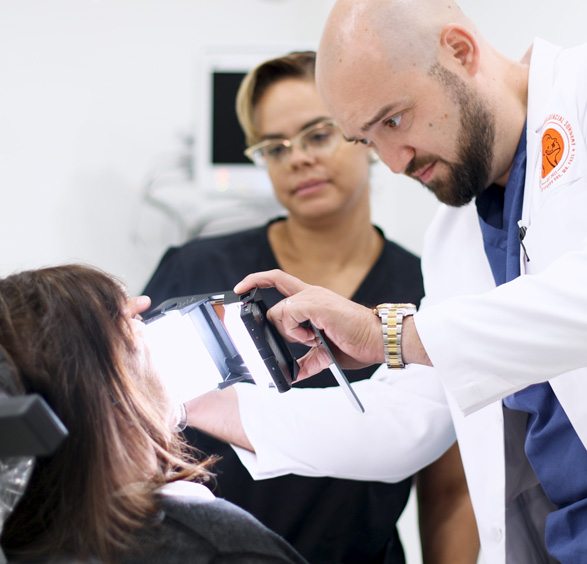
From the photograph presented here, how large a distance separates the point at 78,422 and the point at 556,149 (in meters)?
0.83

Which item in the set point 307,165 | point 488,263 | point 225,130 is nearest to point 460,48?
point 488,263

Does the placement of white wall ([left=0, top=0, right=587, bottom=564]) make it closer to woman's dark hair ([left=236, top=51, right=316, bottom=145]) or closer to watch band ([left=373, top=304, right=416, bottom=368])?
woman's dark hair ([left=236, top=51, right=316, bottom=145])

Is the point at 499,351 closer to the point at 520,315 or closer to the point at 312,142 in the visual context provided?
the point at 520,315

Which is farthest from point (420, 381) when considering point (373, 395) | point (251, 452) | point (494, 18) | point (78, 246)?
point (78, 246)

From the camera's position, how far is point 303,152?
2049 millimetres

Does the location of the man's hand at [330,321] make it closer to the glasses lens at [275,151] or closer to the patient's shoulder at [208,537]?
the patient's shoulder at [208,537]

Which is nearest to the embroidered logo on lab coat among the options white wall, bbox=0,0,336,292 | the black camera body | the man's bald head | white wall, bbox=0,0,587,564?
the man's bald head

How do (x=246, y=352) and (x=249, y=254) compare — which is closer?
(x=246, y=352)

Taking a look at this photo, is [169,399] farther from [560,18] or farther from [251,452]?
[560,18]

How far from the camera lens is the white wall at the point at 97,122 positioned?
3.08 m

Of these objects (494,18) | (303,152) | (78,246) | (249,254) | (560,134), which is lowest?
(78,246)

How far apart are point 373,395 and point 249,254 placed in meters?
0.51

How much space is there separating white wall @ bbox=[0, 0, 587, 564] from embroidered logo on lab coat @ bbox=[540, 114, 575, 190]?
157 cm

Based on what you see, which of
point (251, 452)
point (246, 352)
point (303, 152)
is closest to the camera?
point (246, 352)
